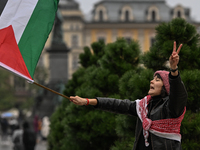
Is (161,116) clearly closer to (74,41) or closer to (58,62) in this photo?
(58,62)

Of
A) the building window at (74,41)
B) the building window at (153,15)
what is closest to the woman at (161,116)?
the building window at (74,41)

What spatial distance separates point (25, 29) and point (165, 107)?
177 centimetres

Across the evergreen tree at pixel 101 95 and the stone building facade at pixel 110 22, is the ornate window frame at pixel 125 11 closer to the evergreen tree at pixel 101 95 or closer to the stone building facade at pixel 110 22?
the stone building facade at pixel 110 22

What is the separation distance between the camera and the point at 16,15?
449 cm

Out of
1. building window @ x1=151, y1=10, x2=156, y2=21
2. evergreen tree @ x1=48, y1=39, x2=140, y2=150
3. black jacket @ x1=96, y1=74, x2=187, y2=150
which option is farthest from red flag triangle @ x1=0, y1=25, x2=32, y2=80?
building window @ x1=151, y1=10, x2=156, y2=21

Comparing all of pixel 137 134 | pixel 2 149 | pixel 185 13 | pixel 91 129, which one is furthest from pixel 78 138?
pixel 185 13

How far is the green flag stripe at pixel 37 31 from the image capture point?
4383mm

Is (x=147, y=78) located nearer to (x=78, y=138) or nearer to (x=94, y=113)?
(x=94, y=113)

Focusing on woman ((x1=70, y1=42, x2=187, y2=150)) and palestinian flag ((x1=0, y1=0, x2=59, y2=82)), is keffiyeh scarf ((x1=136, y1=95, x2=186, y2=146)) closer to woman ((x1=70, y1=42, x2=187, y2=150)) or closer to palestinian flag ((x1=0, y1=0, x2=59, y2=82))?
woman ((x1=70, y1=42, x2=187, y2=150))

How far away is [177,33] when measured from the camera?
4.91m

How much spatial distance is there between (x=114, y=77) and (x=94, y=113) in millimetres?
586

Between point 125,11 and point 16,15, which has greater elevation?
point 125,11

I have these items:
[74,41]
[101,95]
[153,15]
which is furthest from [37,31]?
[153,15]

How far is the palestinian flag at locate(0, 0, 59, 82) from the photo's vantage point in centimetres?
430
